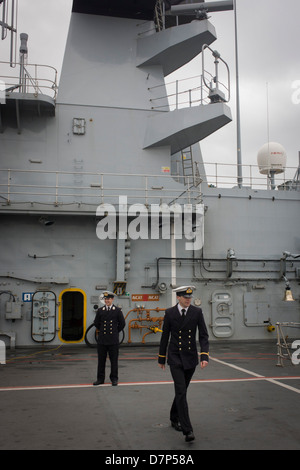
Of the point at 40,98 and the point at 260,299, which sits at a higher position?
the point at 40,98

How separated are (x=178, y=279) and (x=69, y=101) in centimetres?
697

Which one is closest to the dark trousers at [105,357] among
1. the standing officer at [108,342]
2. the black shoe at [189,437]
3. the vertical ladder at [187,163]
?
the standing officer at [108,342]

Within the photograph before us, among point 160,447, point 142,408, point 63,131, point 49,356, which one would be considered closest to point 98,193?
point 63,131

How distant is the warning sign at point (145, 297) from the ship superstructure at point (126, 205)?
5cm

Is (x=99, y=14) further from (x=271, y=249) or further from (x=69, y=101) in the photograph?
(x=271, y=249)

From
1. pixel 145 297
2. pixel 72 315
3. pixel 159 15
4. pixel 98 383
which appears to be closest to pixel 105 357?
pixel 98 383

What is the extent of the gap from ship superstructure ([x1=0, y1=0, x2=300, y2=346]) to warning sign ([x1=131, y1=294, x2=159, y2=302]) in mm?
46

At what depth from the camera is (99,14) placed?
51.8 ft

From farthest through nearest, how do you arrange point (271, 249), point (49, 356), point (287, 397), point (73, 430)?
point (271, 249) < point (49, 356) < point (287, 397) < point (73, 430)

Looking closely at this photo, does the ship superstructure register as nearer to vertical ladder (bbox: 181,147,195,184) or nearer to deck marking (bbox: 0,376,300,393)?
vertical ladder (bbox: 181,147,195,184)

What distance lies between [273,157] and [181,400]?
15.4m

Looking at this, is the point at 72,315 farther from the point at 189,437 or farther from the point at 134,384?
the point at 189,437

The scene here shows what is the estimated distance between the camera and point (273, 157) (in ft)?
62.1

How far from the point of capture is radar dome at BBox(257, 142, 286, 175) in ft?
61.9
